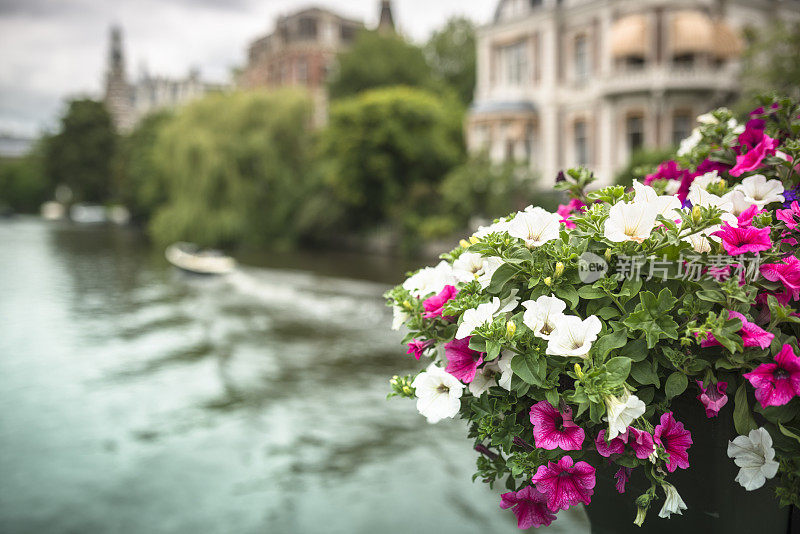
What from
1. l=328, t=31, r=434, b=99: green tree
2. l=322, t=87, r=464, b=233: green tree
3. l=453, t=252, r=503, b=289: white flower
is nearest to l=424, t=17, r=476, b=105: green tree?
l=328, t=31, r=434, b=99: green tree

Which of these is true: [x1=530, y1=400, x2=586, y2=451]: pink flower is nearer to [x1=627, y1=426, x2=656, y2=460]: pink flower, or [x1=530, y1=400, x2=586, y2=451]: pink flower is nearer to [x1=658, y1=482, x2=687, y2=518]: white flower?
[x1=627, y1=426, x2=656, y2=460]: pink flower

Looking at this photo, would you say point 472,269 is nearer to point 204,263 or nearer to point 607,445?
point 607,445

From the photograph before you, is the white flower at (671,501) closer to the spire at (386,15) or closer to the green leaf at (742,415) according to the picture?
the green leaf at (742,415)

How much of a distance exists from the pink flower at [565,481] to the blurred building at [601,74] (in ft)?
69.9

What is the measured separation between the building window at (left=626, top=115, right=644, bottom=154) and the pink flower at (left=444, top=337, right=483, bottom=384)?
2364 centimetres

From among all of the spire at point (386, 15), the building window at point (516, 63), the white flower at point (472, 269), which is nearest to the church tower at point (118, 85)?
the spire at point (386, 15)

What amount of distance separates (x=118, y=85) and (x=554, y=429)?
433 feet

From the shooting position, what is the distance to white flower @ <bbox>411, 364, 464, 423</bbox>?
1641mm

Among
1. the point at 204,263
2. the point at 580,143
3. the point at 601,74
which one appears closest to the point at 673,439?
the point at 204,263

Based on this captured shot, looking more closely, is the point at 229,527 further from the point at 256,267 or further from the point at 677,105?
the point at 677,105

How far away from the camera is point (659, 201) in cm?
165

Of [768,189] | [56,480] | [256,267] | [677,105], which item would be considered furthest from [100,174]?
[768,189]

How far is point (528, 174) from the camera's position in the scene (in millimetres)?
25297

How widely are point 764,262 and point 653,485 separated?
1.94ft
